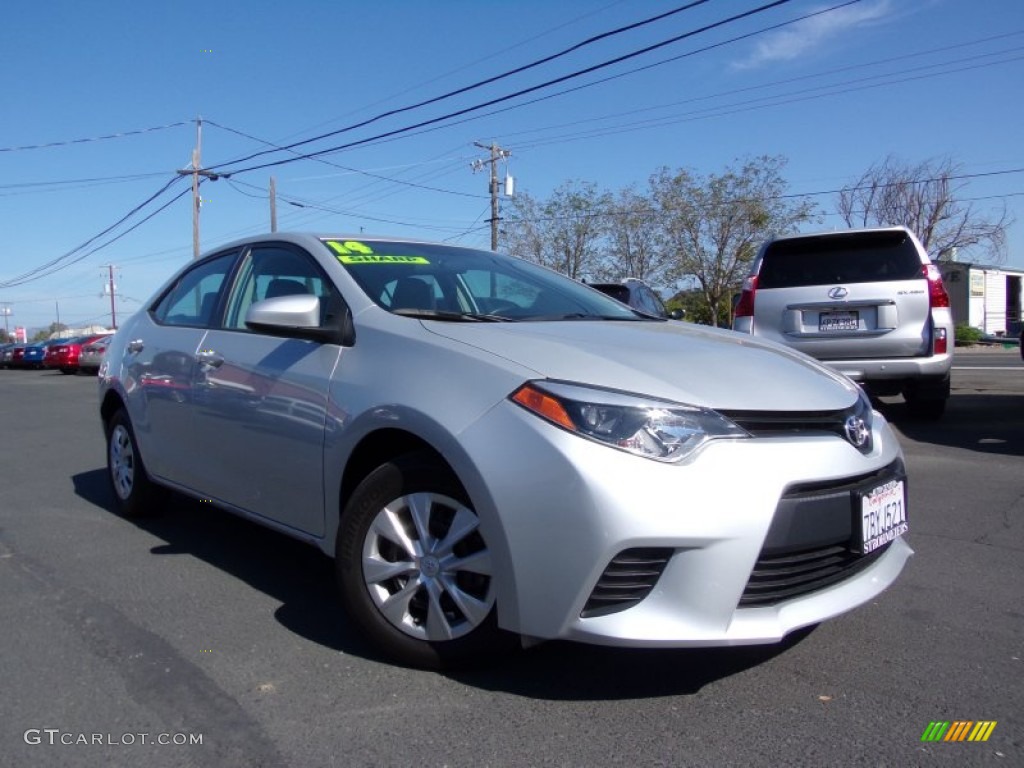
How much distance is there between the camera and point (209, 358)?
400cm

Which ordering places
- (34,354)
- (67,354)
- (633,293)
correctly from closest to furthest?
(633,293)
(67,354)
(34,354)

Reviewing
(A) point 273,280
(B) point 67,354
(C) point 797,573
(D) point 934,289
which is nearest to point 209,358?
(A) point 273,280

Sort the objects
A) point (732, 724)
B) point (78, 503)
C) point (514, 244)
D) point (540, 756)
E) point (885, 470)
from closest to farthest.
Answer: point (540, 756)
point (732, 724)
point (885, 470)
point (78, 503)
point (514, 244)

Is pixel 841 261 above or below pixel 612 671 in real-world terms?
above

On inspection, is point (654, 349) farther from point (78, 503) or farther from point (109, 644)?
point (78, 503)

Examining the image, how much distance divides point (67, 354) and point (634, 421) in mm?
25342

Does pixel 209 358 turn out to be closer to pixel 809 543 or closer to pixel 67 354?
pixel 809 543

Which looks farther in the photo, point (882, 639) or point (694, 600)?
point (882, 639)

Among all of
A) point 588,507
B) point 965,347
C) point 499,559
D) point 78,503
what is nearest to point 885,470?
point 588,507

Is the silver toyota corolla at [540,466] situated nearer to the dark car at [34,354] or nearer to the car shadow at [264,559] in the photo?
the car shadow at [264,559]


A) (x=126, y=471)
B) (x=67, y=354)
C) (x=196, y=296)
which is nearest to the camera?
(x=196, y=296)

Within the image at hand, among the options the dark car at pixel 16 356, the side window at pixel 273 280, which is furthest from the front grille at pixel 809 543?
the dark car at pixel 16 356

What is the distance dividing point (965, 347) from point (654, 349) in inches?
1385

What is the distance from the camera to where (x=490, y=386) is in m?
2.66
